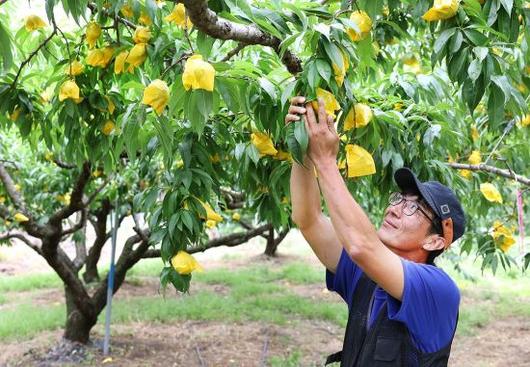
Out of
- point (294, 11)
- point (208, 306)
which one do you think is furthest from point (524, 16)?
point (208, 306)

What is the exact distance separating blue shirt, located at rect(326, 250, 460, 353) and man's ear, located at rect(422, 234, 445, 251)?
11 centimetres

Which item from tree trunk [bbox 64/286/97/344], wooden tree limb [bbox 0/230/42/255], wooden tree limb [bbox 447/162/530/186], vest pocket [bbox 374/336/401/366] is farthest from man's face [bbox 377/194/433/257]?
tree trunk [bbox 64/286/97/344]

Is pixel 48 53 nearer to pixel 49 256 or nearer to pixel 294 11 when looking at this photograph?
pixel 294 11

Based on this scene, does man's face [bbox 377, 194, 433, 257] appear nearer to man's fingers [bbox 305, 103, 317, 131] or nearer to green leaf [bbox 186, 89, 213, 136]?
man's fingers [bbox 305, 103, 317, 131]

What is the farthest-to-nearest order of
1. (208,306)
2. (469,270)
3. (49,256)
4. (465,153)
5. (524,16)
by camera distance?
(469,270)
(208,306)
(49,256)
(465,153)
(524,16)

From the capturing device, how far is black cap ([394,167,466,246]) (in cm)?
156

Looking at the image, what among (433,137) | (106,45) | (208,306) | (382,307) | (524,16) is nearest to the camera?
(524,16)

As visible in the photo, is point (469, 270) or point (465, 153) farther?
point (469, 270)

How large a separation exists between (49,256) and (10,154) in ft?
5.62

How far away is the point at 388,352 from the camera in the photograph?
4.83ft

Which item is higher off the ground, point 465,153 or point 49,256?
point 465,153

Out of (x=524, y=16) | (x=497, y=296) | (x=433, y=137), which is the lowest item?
(x=497, y=296)

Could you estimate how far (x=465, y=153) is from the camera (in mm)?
3553

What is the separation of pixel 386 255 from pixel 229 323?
5.58 metres
